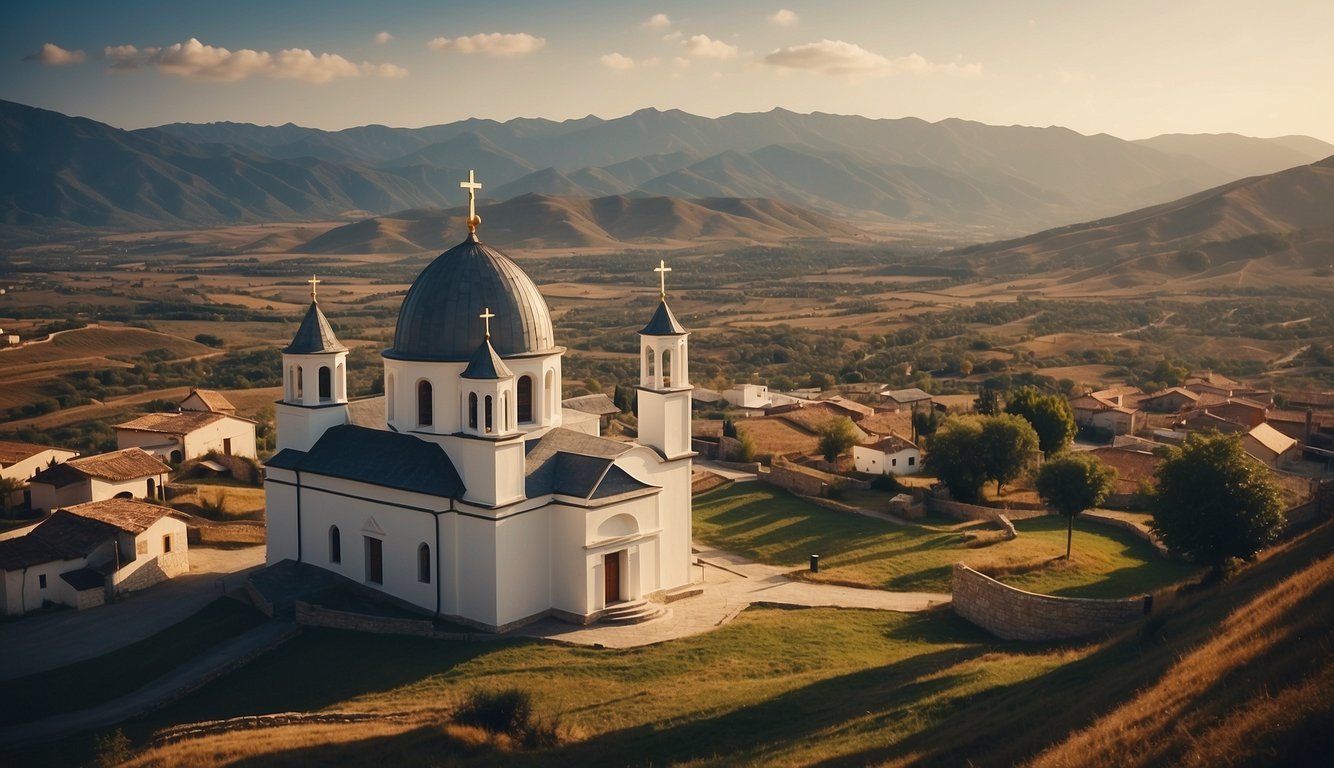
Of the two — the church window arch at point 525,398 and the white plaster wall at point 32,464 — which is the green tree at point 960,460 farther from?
the white plaster wall at point 32,464

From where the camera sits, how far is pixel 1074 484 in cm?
3553

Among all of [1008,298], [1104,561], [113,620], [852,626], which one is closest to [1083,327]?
[1008,298]

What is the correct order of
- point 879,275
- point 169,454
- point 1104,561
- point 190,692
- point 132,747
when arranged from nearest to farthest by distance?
point 132,747
point 190,692
point 1104,561
point 169,454
point 879,275

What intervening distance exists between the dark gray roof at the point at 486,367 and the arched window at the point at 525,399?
2533mm

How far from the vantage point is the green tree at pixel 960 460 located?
138 feet

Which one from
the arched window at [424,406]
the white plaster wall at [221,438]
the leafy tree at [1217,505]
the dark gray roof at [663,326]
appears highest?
the dark gray roof at [663,326]

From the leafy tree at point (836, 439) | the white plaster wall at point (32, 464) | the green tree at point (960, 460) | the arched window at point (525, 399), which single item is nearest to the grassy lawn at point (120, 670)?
the arched window at point (525, 399)

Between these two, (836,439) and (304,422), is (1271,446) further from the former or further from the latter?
(304,422)

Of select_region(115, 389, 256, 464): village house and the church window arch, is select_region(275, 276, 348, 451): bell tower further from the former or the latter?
select_region(115, 389, 256, 464): village house

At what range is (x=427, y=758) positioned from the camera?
66.4 ft

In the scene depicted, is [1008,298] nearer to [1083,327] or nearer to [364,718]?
[1083,327]

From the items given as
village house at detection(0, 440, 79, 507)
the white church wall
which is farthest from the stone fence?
village house at detection(0, 440, 79, 507)

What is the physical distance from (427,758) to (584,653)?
7.12 meters

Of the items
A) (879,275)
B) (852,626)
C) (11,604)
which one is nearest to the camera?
(852,626)
